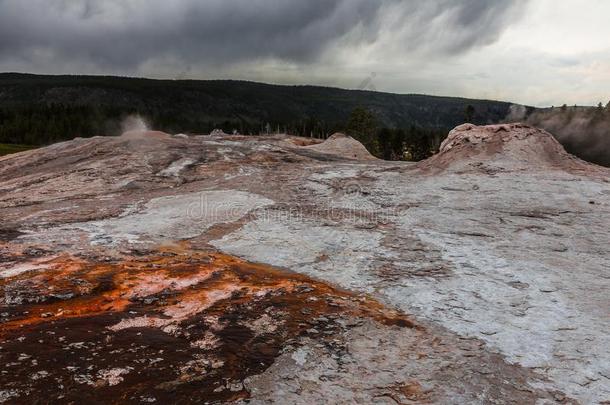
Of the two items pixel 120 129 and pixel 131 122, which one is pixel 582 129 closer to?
pixel 120 129

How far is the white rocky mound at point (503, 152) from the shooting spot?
16266mm

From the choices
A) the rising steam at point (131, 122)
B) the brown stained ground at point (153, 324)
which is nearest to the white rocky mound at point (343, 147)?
the brown stained ground at point (153, 324)

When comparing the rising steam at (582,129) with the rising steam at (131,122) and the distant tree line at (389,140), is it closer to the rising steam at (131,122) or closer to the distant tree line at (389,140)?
the distant tree line at (389,140)

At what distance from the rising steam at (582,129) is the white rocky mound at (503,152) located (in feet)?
52.0

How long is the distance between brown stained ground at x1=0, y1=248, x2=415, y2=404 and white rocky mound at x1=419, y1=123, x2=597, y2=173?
33.8 feet

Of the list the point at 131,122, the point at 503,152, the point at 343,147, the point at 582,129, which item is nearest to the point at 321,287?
the point at 503,152

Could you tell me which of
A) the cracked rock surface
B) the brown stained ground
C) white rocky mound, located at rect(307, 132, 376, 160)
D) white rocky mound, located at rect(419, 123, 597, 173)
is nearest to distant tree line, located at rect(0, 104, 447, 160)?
white rocky mound, located at rect(307, 132, 376, 160)

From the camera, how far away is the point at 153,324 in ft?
21.2

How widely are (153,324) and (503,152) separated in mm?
14199

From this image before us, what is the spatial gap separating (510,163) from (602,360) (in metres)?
11.3

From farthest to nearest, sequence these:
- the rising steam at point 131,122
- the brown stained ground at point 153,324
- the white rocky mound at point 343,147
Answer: the rising steam at point 131,122
the white rocky mound at point 343,147
the brown stained ground at point 153,324

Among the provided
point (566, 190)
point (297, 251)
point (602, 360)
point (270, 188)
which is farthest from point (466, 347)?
point (270, 188)

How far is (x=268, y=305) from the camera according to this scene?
732 centimetres

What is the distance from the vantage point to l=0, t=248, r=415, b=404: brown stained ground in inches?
194
